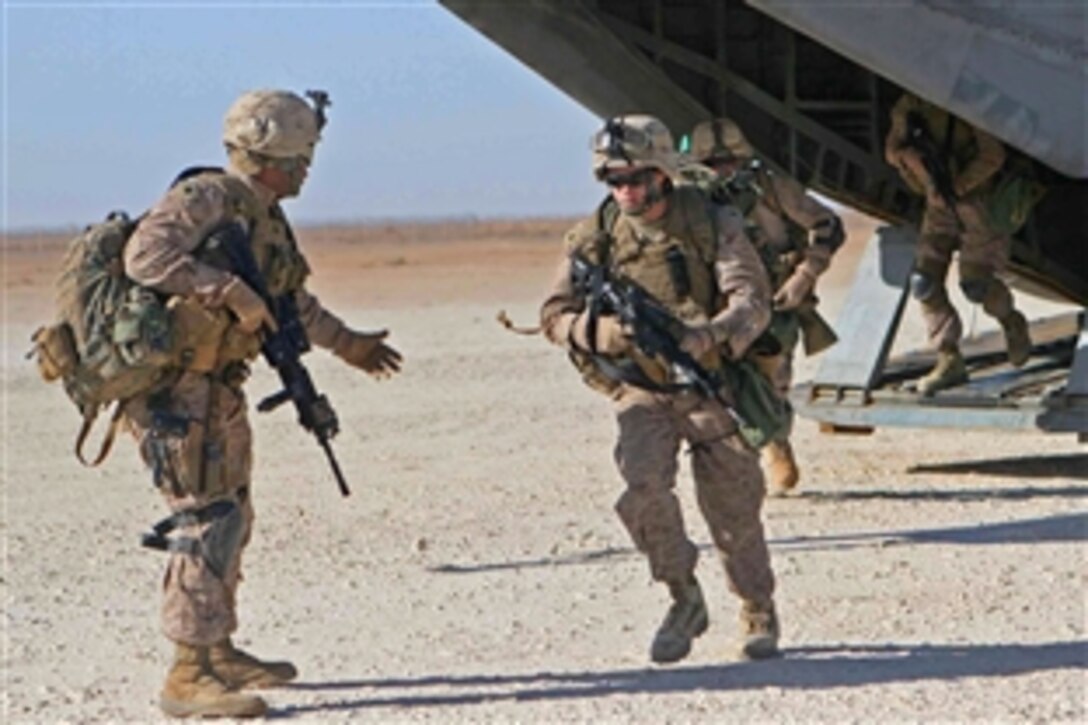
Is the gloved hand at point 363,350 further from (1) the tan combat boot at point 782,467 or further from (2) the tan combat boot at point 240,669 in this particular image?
(1) the tan combat boot at point 782,467

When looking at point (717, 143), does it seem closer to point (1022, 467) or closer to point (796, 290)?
point (796, 290)

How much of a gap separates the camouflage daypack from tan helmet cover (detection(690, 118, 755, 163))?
3.14m

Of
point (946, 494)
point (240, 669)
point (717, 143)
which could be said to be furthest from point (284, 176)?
point (946, 494)

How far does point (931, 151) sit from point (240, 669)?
203 inches

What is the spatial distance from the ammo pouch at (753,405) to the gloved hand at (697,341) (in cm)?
29

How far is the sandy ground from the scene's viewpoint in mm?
7215

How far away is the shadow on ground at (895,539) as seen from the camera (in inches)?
386

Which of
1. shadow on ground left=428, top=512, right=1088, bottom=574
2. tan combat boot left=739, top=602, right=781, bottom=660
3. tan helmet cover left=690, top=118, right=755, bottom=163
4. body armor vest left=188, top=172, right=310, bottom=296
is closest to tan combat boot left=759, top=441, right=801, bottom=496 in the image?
shadow on ground left=428, top=512, right=1088, bottom=574

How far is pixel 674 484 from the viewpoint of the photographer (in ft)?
24.4

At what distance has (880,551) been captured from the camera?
384 inches

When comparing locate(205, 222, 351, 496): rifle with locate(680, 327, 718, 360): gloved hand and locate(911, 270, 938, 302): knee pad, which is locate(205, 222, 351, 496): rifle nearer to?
locate(680, 327, 718, 360): gloved hand

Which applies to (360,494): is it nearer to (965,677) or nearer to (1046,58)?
(1046,58)

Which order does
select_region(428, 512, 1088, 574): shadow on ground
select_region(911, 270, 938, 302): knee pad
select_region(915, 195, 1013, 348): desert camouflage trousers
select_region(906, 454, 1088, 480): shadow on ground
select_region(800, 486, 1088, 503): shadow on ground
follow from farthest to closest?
1. select_region(906, 454, 1088, 480): shadow on ground
2. select_region(911, 270, 938, 302): knee pad
3. select_region(915, 195, 1013, 348): desert camouflage trousers
4. select_region(800, 486, 1088, 503): shadow on ground
5. select_region(428, 512, 1088, 574): shadow on ground

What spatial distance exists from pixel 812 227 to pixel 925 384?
2091mm
